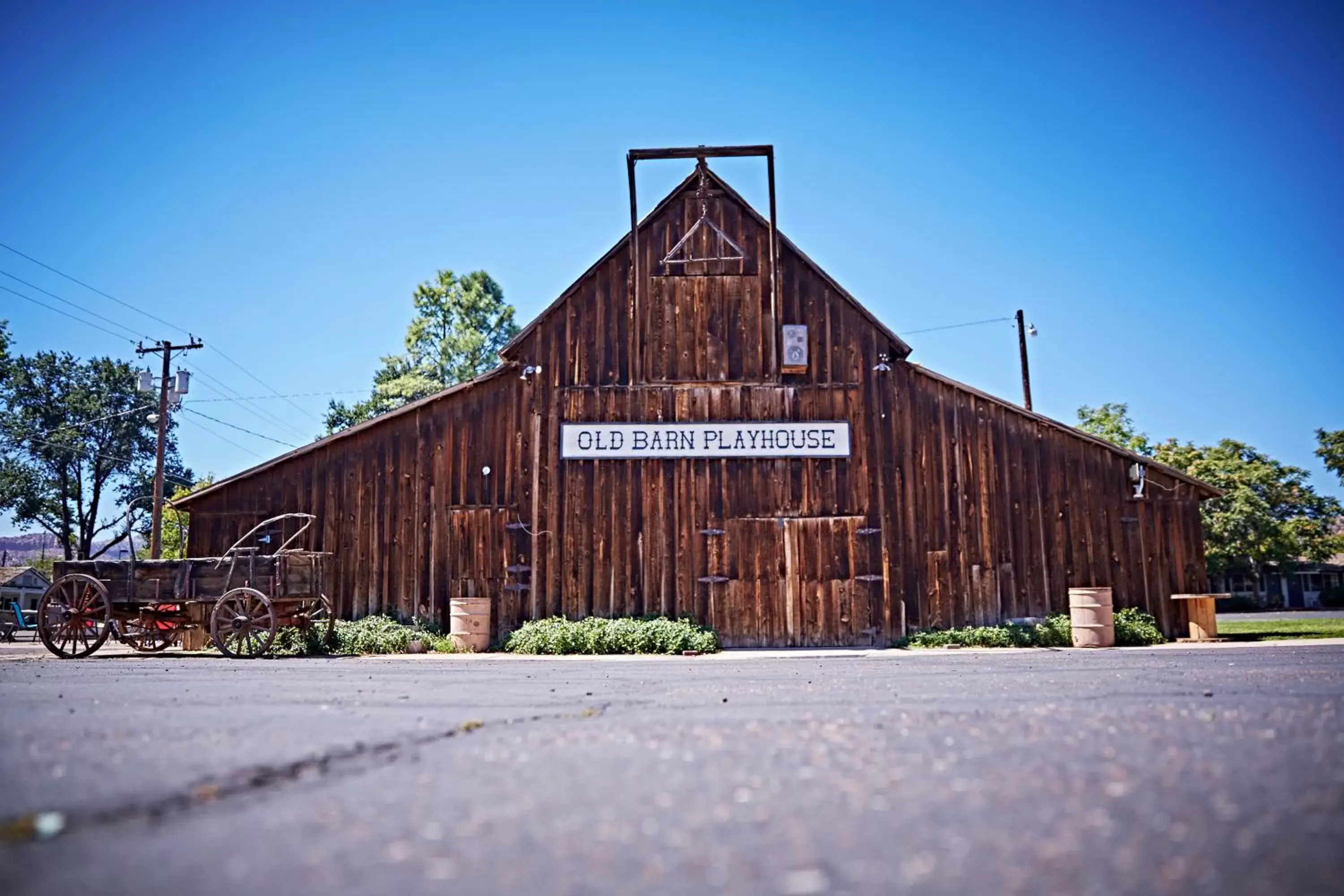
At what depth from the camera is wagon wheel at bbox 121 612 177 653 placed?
14688 mm

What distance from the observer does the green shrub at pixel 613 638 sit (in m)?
16.1

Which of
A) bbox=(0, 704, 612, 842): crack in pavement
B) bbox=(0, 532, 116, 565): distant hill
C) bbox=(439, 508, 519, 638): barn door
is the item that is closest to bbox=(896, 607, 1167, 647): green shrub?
bbox=(439, 508, 519, 638): barn door

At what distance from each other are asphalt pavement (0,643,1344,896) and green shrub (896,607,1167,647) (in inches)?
408

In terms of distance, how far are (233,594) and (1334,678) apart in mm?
13342

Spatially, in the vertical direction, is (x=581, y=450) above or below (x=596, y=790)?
above

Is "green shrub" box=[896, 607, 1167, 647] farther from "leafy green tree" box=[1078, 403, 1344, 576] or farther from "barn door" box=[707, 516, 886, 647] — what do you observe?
"leafy green tree" box=[1078, 403, 1344, 576]

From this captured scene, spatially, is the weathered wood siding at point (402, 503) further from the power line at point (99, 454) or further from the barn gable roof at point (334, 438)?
the power line at point (99, 454)

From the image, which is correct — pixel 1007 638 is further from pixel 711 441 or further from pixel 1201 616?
pixel 711 441

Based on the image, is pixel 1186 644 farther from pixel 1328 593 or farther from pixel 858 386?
pixel 1328 593

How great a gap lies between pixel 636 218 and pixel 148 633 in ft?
37.4

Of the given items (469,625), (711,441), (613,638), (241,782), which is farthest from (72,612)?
(241,782)

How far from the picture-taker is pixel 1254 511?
156ft

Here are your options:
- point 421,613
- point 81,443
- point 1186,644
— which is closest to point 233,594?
point 421,613

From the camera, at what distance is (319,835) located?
2.67 m
